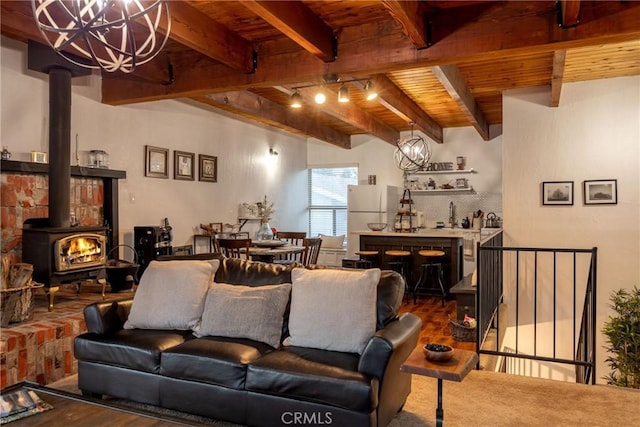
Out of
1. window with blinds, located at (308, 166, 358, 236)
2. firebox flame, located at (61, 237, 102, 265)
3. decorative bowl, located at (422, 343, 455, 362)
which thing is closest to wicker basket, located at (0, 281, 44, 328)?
firebox flame, located at (61, 237, 102, 265)

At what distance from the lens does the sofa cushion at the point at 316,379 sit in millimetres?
2268

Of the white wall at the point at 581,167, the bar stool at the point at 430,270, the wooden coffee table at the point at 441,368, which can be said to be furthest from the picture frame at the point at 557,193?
the wooden coffee table at the point at 441,368

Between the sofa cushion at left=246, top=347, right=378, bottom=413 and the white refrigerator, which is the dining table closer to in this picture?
the white refrigerator

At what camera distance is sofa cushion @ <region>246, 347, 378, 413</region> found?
227cm

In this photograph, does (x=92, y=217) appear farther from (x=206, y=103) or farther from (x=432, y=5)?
(x=432, y=5)

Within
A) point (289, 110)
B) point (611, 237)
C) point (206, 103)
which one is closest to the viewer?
point (611, 237)

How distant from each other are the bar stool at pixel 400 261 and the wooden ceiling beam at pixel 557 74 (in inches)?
106

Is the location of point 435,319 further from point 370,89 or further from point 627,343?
point 370,89

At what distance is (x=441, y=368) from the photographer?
85.4 inches

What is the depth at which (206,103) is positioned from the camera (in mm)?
6766

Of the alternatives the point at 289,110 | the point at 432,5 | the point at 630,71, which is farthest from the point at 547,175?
the point at 289,110

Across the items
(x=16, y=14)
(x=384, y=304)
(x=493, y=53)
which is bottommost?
(x=384, y=304)

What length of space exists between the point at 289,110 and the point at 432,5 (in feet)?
13.1

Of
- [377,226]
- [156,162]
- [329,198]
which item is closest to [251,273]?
[156,162]
